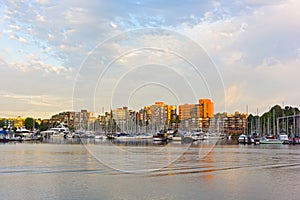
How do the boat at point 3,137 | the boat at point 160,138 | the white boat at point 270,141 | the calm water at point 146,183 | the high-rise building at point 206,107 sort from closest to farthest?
1. the calm water at point 146,183
2. the high-rise building at point 206,107
3. the boat at point 160,138
4. the white boat at point 270,141
5. the boat at point 3,137

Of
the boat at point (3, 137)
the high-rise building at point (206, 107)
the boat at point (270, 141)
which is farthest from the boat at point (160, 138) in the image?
the high-rise building at point (206, 107)

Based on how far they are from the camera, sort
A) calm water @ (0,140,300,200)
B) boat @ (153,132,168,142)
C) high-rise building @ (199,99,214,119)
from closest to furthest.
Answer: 1. calm water @ (0,140,300,200)
2. high-rise building @ (199,99,214,119)
3. boat @ (153,132,168,142)

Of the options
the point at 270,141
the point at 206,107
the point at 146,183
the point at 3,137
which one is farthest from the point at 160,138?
the point at 146,183

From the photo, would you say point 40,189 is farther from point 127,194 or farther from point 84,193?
point 127,194

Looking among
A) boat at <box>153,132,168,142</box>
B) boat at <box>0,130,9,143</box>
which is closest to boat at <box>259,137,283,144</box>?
boat at <box>153,132,168,142</box>

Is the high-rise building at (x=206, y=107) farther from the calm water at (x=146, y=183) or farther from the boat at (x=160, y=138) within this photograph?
the boat at (x=160, y=138)

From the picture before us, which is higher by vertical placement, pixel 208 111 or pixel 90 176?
pixel 208 111

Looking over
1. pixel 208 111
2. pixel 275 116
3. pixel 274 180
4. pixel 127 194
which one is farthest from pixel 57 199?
pixel 275 116

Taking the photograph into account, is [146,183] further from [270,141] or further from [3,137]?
[3,137]

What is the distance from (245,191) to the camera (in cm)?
2623

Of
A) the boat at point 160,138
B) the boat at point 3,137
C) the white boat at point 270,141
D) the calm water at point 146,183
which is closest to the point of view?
the calm water at point 146,183

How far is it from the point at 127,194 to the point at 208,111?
18103 millimetres

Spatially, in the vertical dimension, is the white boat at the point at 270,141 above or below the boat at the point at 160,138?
below

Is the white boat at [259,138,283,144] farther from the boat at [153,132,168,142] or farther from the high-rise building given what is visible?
the high-rise building
